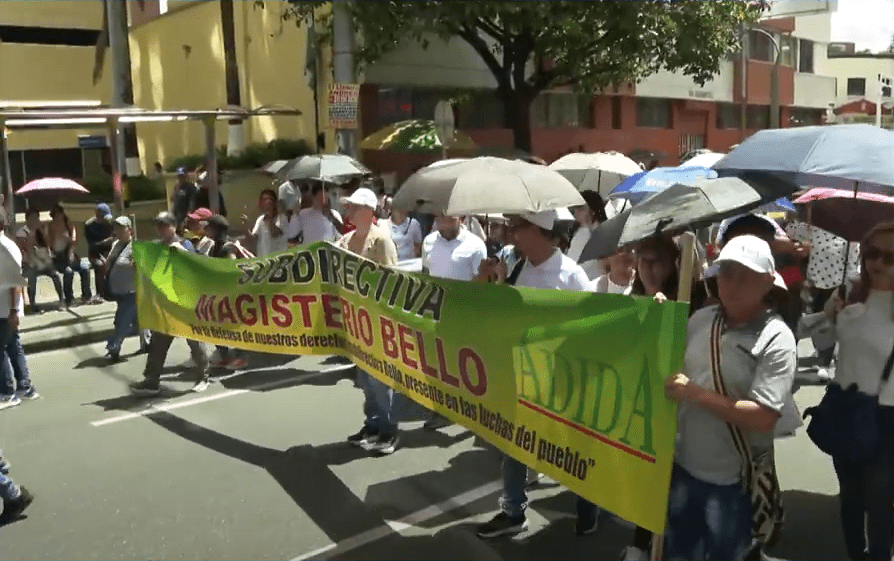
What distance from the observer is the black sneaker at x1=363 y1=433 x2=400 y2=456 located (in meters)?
6.23

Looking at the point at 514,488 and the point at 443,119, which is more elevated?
the point at 443,119

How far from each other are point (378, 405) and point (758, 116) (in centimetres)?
3447

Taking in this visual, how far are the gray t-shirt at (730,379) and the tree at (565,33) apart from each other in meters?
13.6

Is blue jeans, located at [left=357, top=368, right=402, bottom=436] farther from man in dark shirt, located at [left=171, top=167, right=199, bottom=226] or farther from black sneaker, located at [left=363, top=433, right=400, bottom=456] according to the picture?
man in dark shirt, located at [left=171, top=167, right=199, bottom=226]

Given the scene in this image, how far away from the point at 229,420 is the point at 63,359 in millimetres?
3669

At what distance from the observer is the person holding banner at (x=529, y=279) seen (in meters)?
4.77

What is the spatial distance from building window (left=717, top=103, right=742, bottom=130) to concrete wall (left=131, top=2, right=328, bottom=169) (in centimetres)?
1956

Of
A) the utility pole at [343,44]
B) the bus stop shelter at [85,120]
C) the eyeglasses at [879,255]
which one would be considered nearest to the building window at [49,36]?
the bus stop shelter at [85,120]

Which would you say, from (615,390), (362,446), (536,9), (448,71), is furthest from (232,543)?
(448,71)

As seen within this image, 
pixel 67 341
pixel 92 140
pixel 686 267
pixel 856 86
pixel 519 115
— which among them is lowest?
pixel 67 341

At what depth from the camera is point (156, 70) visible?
25328mm

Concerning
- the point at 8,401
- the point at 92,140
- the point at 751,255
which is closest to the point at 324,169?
the point at 8,401

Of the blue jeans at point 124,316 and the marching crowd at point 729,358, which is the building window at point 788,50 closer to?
the marching crowd at point 729,358

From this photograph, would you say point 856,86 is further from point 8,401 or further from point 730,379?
point 730,379
